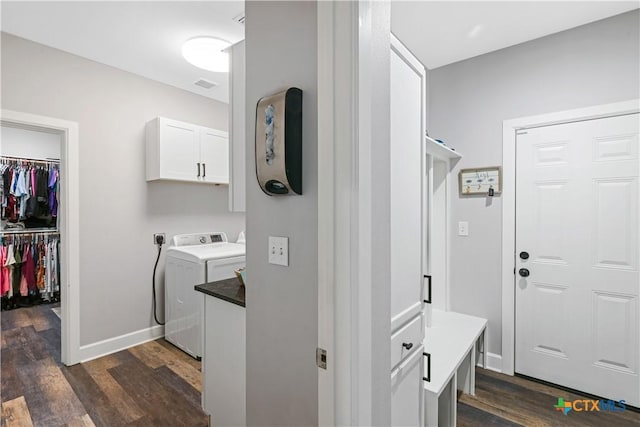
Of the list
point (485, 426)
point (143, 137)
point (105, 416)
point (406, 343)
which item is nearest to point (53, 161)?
point (143, 137)

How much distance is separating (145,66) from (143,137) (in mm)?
648

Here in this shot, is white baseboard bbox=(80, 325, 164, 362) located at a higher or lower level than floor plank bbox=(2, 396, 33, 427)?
higher

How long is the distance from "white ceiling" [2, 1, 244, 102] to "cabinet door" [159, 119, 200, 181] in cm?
57

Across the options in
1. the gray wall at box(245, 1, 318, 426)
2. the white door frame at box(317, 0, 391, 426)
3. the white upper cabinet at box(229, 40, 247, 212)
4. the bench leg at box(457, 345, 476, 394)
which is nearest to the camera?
the white door frame at box(317, 0, 391, 426)

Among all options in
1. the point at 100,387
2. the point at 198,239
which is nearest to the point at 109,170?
the point at 198,239

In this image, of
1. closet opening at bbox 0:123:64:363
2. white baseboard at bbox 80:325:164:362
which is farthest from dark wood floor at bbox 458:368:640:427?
closet opening at bbox 0:123:64:363

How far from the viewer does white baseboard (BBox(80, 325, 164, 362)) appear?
8.99 ft

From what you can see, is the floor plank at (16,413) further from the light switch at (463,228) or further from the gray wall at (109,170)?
the light switch at (463,228)

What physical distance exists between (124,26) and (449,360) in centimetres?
308

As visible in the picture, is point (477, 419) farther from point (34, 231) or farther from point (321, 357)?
point (34, 231)

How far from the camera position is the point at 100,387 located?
232 cm

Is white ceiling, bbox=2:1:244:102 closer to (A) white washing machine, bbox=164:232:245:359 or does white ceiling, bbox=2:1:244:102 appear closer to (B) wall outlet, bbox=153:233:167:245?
(B) wall outlet, bbox=153:233:167:245

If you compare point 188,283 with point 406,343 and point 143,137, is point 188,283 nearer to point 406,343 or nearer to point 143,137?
point 143,137

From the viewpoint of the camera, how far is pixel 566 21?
2.19m
